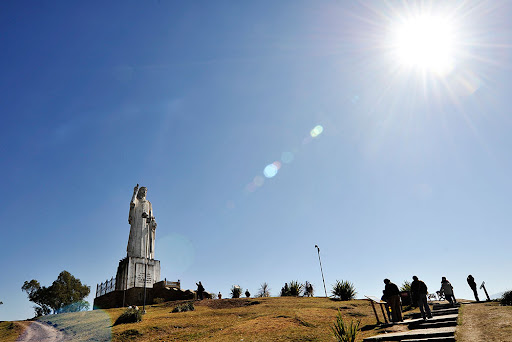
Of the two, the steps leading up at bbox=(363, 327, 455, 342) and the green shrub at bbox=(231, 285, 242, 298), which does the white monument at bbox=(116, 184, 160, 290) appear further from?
the steps leading up at bbox=(363, 327, 455, 342)

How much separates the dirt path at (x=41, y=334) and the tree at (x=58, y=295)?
31.6 m

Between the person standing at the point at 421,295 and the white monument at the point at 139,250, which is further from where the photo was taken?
the white monument at the point at 139,250

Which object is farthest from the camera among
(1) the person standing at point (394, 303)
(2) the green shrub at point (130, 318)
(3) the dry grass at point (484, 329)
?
(2) the green shrub at point (130, 318)

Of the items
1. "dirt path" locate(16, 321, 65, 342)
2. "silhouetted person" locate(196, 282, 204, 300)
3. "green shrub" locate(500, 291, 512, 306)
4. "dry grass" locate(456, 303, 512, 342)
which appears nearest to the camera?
"dry grass" locate(456, 303, 512, 342)

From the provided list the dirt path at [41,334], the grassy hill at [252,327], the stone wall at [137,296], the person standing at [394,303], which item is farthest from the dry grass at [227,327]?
the stone wall at [137,296]

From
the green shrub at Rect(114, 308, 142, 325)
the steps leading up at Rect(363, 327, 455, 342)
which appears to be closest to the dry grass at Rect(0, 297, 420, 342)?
the green shrub at Rect(114, 308, 142, 325)

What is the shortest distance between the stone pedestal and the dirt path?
1131cm

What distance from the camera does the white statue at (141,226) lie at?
34.5 meters

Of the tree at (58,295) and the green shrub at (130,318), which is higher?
the tree at (58,295)

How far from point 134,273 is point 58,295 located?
23.7 meters

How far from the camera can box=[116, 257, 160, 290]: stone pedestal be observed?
30.4 meters

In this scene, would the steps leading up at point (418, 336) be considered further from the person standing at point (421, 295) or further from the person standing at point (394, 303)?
the person standing at point (394, 303)

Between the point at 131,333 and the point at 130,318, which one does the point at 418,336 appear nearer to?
the point at 131,333

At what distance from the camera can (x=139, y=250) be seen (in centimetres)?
3431
